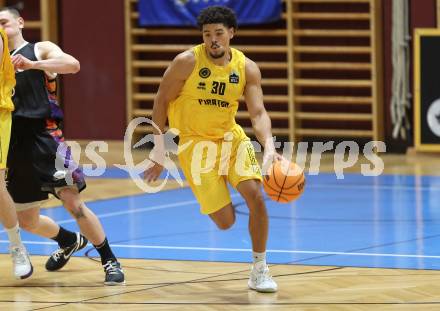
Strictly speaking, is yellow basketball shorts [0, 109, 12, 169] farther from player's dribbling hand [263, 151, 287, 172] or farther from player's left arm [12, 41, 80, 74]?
player's dribbling hand [263, 151, 287, 172]

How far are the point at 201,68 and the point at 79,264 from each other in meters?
1.98

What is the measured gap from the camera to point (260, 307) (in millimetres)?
6594

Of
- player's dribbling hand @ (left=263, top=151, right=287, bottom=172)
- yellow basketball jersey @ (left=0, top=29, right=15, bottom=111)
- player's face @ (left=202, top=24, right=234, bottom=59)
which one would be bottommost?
player's dribbling hand @ (left=263, top=151, right=287, bottom=172)

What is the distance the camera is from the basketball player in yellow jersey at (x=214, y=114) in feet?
23.5

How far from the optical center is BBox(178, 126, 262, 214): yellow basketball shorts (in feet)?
23.6

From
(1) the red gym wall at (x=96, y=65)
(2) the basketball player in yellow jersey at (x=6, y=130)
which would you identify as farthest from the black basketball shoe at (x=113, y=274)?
(1) the red gym wall at (x=96, y=65)

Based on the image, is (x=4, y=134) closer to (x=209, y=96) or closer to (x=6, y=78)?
(x=6, y=78)

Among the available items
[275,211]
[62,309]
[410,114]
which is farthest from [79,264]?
[410,114]

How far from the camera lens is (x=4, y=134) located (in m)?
7.25

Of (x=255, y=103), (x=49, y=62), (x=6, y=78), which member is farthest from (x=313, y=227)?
(x=6, y=78)

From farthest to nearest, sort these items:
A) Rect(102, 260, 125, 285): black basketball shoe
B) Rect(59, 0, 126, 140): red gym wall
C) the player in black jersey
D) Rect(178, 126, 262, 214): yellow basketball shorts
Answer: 1. Rect(59, 0, 126, 140): red gym wall
2. the player in black jersey
3. Rect(102, 260, 125, 285): black basketball shoe
4. Rect(178, 126, 262, 214): yellow basketball shorts

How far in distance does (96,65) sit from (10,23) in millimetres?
10315

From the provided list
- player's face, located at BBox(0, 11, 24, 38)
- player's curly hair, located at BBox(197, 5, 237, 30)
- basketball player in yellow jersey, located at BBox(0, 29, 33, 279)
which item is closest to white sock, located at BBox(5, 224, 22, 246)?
basketball player in yellow jersey, located at BBox(0, 29, 33, 279)

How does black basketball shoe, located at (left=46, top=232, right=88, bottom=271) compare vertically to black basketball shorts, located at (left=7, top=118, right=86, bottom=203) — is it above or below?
below
